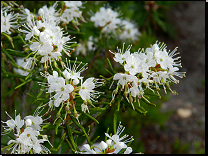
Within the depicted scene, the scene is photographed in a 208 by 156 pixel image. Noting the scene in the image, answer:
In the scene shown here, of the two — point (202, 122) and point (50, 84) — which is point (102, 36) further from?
point (202, 122)

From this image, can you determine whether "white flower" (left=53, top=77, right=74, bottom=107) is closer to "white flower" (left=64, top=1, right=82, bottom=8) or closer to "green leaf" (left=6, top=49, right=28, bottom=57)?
"green leaf" (left=6, top=49, right=28, bottom=57)

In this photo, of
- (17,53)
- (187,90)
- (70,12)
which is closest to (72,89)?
(17,53)

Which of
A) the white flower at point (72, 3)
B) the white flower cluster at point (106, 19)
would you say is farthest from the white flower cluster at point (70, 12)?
the white flower cluster at point (106, 19)

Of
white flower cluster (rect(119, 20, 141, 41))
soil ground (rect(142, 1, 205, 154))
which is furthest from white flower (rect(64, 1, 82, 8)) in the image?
soil ground (rect(142, 1, 205, 154))

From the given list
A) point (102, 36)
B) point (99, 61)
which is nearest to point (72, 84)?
point (102, 36)

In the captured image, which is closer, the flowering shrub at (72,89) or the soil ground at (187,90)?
the flowering shrub at (72,89)

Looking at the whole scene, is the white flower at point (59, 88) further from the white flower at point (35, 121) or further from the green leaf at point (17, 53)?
the green leaf at point (17, 53)

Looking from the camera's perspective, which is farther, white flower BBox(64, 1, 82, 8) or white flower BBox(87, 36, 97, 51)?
white flower BBox(87, 36, 97, 51)

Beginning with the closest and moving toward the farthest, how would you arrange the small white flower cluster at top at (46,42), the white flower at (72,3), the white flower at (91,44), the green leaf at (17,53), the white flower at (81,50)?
the small white flower cluster at top at (46,42) < the green leaf at (17,53) < the white flower at (72,3) < the white flower at (91,44) < the white flower at (81,50)
